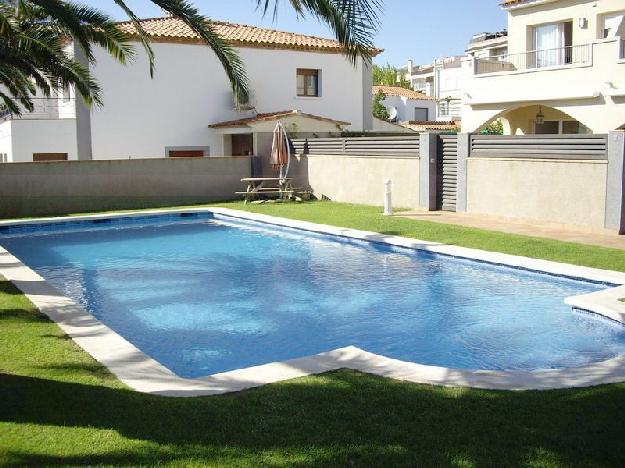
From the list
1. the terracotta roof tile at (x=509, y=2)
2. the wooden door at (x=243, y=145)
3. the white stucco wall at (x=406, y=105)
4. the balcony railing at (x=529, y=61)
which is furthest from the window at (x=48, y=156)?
the white stucco wall at (x=406, y=105)

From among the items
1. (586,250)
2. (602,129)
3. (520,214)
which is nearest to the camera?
(586,250)

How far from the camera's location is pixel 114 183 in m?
21.9

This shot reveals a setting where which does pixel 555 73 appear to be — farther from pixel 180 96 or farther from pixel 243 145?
→ pixel 180 96

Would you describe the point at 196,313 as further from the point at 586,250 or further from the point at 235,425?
the point at 586,250

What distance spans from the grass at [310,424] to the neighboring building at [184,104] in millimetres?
A: 19650

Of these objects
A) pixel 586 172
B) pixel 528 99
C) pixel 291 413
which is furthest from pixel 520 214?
pixel 291 413

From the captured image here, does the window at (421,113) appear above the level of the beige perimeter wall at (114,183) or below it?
above

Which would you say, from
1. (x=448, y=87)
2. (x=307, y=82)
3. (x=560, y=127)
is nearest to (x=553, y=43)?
(x=560, y=127)

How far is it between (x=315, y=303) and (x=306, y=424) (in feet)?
19.3

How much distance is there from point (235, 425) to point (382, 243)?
33.4ft

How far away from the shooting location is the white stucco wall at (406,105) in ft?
180

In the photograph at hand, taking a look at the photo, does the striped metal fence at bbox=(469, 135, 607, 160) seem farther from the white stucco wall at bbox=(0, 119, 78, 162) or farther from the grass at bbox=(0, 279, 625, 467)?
the white stucco wall at bbox=(0, 119, 78, 162)

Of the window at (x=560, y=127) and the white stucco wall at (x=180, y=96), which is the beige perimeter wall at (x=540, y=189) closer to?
the window at (x=560, y=127)

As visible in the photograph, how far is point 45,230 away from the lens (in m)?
18.9
